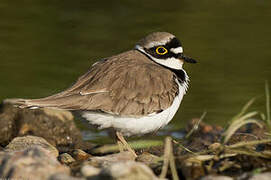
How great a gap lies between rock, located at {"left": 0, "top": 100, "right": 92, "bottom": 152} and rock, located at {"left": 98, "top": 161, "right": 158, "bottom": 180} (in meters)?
3.90

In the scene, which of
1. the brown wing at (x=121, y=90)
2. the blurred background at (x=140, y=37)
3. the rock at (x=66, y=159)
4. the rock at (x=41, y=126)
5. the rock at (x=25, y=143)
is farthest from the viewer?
the blurred background at (x=140, y=37)

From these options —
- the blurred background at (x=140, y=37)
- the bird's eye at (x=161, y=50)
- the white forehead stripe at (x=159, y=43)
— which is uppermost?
the white forehead stripe at (x=159, y=43)

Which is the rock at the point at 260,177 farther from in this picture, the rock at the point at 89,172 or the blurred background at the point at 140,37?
the blurred background at the point at 140,37

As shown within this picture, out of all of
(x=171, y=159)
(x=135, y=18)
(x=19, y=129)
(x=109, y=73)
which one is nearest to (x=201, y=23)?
(x=135, y=18)

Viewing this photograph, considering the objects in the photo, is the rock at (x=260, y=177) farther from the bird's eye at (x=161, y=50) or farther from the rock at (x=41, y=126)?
the rock at (x=41, y=126)

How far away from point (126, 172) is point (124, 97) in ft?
7.68

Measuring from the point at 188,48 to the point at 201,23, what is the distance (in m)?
1.51

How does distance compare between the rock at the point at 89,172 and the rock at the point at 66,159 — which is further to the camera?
the rock at the point at 66,159

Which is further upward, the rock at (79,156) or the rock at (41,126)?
the rock at (79,156)

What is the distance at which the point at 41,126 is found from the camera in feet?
27.1

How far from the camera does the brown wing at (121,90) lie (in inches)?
244

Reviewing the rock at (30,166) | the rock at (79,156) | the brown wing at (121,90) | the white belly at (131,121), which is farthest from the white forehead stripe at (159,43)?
the rock at (30,166)

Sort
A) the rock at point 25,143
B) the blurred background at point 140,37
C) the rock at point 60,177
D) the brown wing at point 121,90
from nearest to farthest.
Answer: the rock at point 60,177, the brown wing at point 121,90, the rock at point 25,143, the blurred background at point 140,37

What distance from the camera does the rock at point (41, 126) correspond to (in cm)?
815
